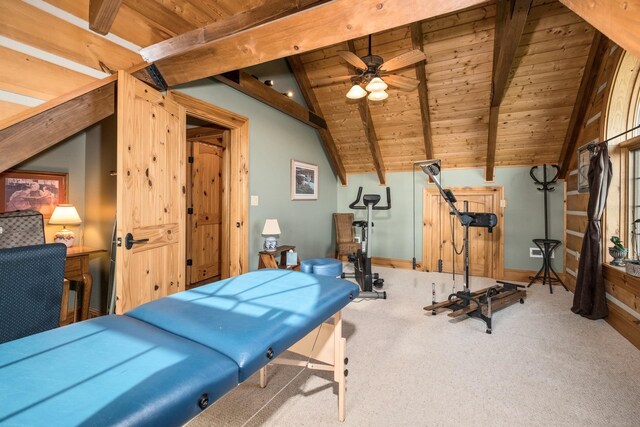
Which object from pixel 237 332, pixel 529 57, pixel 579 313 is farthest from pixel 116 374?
pixel 529 57

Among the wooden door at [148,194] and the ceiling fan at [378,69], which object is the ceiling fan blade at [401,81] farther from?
the wooden door at [148,194]

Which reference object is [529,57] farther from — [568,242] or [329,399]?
[329,399]

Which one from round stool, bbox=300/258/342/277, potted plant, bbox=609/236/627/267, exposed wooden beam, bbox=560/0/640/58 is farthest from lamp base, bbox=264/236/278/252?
A: potted plant, bbox=609/236/627/267

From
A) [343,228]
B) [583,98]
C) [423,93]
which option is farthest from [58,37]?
[583,98]

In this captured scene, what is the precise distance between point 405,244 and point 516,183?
6.76 ft

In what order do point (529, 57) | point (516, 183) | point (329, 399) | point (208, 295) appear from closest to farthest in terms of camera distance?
point (208, 295), point (329, 399), point (529, 57), point (516, 183)

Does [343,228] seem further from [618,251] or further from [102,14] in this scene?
[102,14]

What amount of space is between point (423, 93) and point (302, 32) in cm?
255

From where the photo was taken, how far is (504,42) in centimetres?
295

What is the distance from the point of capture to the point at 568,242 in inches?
169

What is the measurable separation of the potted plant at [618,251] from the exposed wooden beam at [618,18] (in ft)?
7.19

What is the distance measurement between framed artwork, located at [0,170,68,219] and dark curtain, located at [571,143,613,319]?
5464 mm

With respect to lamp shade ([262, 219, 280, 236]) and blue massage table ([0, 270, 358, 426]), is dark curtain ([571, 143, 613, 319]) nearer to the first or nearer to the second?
blue massage table ([0, 270, 358, 426])

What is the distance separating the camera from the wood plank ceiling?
66.5 inches
